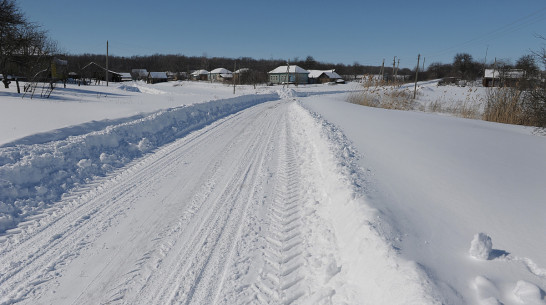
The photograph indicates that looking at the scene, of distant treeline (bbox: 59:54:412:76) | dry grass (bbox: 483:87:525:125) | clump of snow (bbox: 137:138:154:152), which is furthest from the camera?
distant treeline (bbox: 59:54:412:76)

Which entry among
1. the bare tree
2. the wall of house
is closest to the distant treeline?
the wall of house

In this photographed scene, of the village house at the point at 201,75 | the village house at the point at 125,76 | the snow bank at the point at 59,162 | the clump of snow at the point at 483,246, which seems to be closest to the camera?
the clump of snow at the point at 483,246

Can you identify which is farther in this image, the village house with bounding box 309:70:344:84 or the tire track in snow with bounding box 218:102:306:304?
the village house with bounding box 309:70:344:84

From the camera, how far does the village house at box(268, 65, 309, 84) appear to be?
3442 inches

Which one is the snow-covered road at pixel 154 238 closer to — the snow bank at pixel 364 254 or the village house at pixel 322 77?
the snow bank at pixel 364 254

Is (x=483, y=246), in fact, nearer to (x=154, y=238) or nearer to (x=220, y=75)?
(x=154, y=238)

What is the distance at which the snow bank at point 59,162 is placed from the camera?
4.63 m

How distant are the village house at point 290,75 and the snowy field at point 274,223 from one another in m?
81.4

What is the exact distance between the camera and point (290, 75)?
289 ft

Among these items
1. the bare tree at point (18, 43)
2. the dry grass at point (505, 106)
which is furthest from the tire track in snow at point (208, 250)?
the bare tree at point (18, 43)

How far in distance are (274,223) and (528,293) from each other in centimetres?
272

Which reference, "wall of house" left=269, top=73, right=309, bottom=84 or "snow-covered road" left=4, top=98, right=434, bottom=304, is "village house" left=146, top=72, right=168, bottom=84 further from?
"snow-covered road" left=4, top=98, right=434, bottom=304

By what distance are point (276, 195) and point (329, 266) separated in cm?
217

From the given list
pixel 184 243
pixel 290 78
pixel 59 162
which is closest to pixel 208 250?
pixel 184 243
